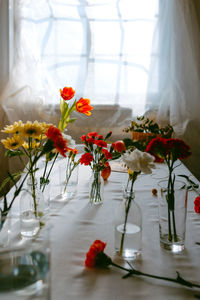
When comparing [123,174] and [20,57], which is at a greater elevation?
[20,57]

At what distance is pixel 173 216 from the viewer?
0.77 metres

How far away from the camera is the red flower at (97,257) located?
0.69m

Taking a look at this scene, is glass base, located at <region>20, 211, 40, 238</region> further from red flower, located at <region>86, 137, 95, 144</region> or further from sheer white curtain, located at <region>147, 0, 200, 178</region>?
sheer white curtain, located at <region>147, 0, 200, 178</region>

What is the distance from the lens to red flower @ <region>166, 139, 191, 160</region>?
719 mm

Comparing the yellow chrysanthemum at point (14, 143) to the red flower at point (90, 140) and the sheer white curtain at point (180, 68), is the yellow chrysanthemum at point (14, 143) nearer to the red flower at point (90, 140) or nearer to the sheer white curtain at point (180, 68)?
the red flower at point (90, 140)

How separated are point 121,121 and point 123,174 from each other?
41.3 inches

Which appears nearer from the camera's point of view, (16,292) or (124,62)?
(16,292)

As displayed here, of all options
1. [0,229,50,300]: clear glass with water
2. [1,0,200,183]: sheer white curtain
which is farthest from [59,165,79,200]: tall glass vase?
[1,0,200,183]: sheer white curtain

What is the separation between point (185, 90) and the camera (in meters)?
2.42

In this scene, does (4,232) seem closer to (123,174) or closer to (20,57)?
(123,174)

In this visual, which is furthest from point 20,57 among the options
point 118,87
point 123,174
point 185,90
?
point 123,174

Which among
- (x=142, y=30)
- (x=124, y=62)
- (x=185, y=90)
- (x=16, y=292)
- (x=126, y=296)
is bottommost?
(x=126, y=296)

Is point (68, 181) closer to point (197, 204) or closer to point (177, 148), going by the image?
point (197, 204)

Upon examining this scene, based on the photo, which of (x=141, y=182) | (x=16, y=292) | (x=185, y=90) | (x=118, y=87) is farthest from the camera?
(x=118, y=87)
